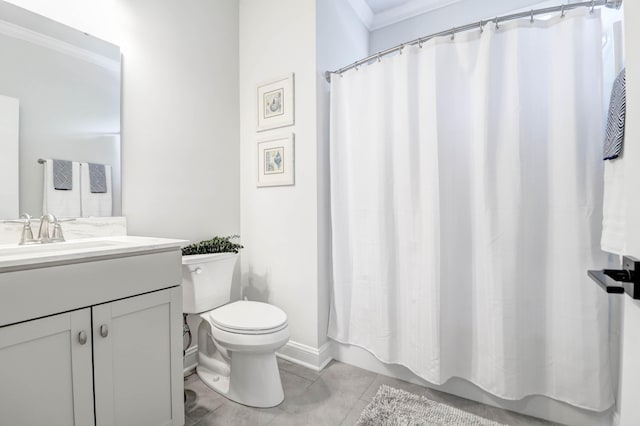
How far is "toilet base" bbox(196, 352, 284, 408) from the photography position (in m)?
1.58

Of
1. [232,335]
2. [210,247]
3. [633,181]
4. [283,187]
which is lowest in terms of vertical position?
[232,335]

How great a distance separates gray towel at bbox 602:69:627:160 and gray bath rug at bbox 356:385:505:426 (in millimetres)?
1328

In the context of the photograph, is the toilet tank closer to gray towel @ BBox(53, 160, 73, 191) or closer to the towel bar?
gray towel @ BBox(53, 160, 73, 191)

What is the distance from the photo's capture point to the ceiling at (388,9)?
2430 millimetres

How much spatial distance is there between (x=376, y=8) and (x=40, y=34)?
2.38 m

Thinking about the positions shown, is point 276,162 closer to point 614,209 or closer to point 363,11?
point 363,11

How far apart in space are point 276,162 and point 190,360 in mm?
1457

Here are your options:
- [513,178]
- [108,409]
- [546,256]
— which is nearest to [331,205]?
[513,178]

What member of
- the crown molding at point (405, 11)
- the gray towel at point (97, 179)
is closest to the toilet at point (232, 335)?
the gray towel at point (97, 179)

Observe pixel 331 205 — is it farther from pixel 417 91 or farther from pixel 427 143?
pixel 417 91

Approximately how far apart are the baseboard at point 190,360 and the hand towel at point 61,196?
1067mm

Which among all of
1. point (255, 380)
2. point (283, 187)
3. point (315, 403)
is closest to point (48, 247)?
point (255, 380)

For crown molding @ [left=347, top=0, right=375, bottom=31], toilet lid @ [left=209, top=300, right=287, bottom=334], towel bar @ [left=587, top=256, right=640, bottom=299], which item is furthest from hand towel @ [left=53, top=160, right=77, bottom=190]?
crown molding @ [left=347, top=0, right=375, bottom=31]

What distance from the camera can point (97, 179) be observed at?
157cm
